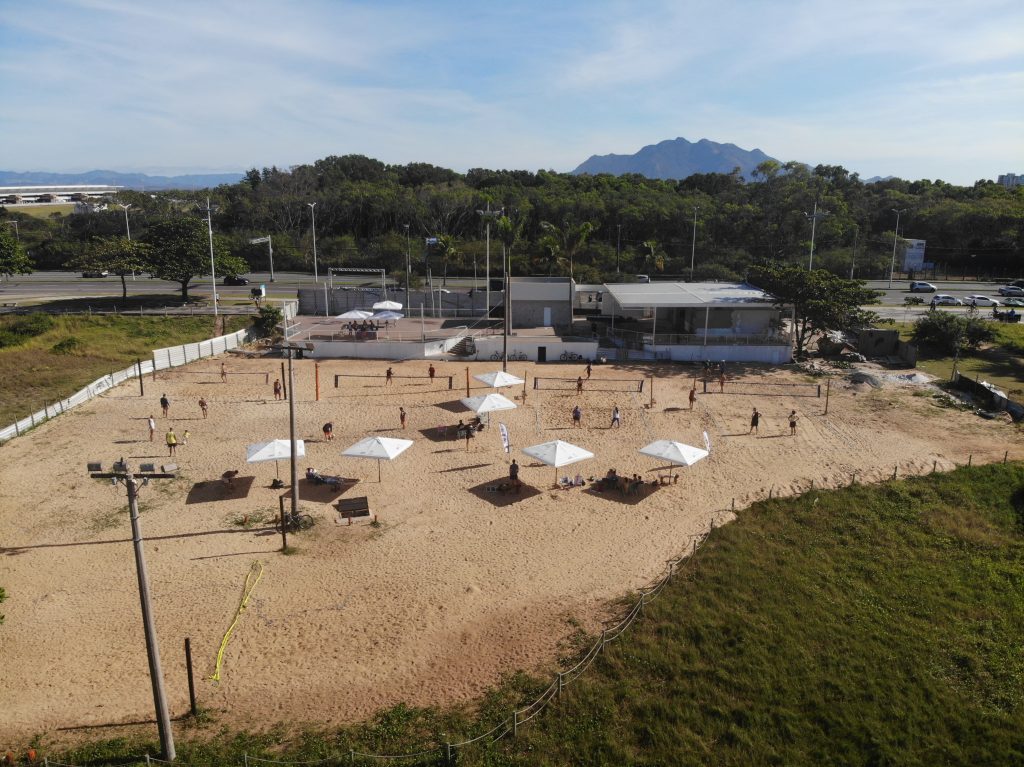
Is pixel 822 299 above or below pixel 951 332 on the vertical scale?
above

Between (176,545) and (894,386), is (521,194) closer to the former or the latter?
(894,386)

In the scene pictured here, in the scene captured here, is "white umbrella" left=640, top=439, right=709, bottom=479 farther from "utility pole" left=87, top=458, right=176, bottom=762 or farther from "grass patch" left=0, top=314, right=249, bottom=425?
"grass patch" left=0, top=314, right=249, bottom=425

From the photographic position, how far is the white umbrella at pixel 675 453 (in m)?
22.8

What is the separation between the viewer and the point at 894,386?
36.3 metres

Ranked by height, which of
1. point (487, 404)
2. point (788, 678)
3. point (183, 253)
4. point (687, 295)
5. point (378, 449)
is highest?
point (183, 253)

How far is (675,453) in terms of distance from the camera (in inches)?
Answer: 908

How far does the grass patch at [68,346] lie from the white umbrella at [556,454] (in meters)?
22.8

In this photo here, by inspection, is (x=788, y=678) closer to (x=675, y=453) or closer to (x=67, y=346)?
(x=675, y=453)

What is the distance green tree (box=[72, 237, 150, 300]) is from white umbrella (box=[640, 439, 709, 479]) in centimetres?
4305

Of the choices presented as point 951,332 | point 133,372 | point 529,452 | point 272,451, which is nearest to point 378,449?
point 272,451

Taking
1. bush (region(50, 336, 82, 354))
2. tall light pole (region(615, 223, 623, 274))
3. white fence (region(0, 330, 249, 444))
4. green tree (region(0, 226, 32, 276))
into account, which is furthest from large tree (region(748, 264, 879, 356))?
green tree (region(0, 226, 32, 276))

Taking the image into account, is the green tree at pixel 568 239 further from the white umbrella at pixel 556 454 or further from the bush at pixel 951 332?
the white umbrella at pixel 556 454

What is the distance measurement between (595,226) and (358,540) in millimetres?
60786

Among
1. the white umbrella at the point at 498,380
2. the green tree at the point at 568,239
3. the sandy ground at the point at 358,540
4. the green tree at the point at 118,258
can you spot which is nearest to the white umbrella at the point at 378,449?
the sandy ground at the point at 358,540
